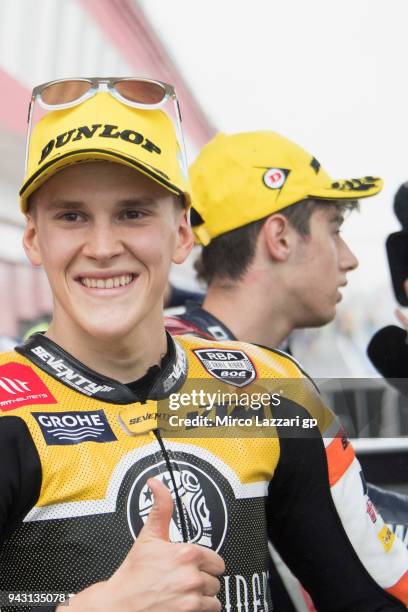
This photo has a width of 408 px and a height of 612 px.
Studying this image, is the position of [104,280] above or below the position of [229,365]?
above

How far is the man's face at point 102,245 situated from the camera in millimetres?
1396

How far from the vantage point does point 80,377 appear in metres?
1.41

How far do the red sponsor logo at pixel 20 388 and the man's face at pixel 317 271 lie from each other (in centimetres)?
119

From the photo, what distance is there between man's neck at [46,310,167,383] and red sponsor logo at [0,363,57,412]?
79mm

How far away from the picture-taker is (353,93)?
2.53 meters

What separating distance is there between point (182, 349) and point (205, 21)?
4.24 feet

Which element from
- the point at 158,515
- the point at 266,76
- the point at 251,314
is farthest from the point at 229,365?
the point at 266,76

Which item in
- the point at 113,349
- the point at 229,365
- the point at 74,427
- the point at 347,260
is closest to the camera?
the point at 74,427

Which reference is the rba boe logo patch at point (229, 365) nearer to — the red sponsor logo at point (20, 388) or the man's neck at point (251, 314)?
the red sponsor logo at point (20, 388)

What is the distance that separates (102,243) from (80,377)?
192mm

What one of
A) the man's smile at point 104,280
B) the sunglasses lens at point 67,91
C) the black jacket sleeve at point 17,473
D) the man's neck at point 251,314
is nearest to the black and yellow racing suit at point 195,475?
the black jacket sleeve at point 17,473

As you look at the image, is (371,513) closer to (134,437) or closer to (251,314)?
(134,437)

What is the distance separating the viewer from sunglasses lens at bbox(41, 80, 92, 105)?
1471 mm

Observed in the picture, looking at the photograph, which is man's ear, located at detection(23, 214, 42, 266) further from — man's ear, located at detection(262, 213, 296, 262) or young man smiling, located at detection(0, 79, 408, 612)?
man's ear, located at detection(262, 213, 296, 262)
